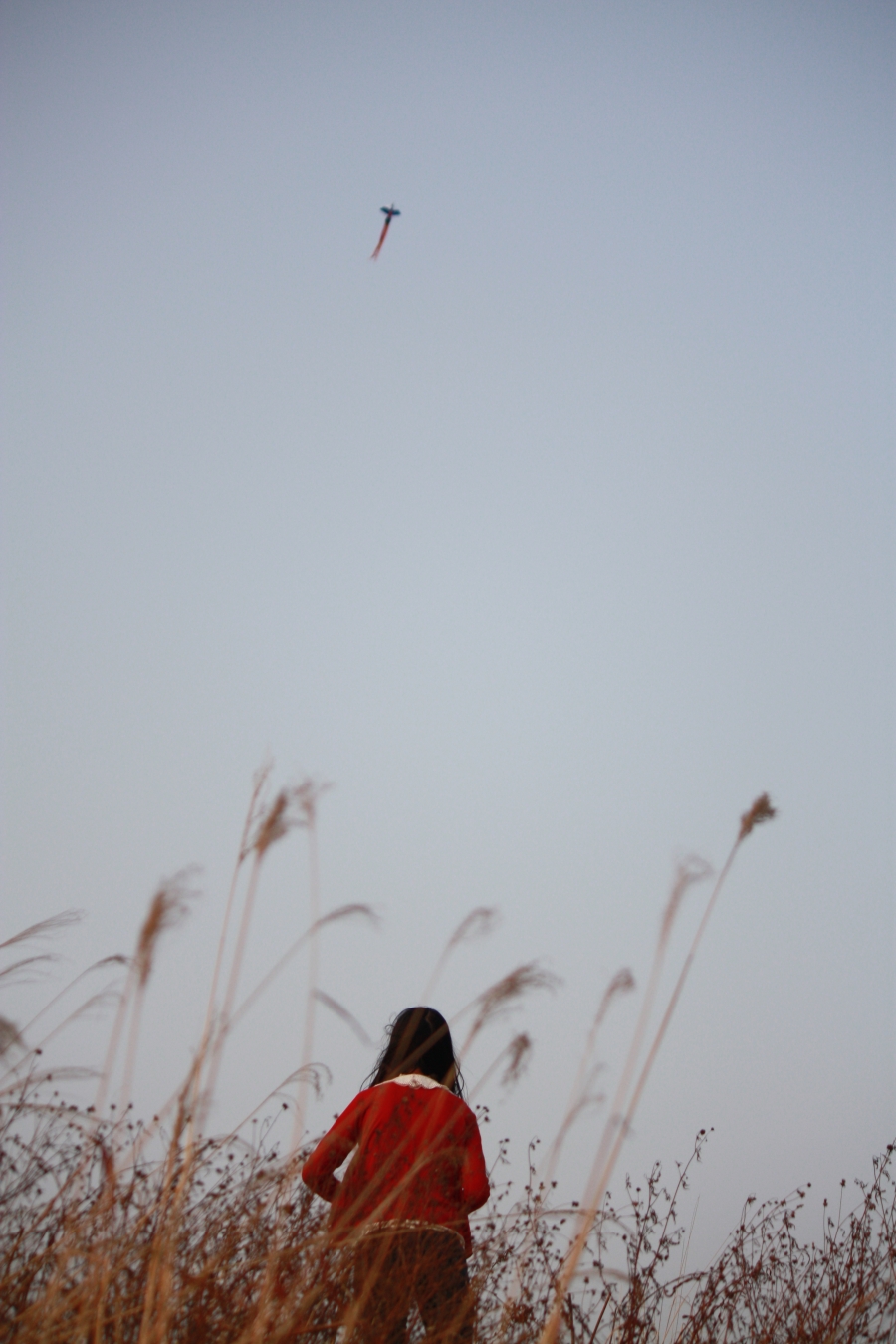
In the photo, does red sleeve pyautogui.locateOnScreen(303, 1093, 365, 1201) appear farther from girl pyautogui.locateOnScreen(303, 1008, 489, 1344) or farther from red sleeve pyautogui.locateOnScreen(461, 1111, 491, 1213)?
red sleeve pyautogui.locateOnScreen(461, 1111, 491, 1213)

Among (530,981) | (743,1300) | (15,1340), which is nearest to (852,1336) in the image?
(743,1300)

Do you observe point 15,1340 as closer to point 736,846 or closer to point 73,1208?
point 73,1208

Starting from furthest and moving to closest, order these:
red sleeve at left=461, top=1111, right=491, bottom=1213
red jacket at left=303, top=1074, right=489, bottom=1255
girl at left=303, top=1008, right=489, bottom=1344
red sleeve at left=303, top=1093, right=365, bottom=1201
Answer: red sleeve at left=303, top=1093, right=365, bottom=1201 < red sleeve at left=461, top=1111, right=491, bottom=1213 < red jacket at left=303, top=1074, right=489, bottom=1255 < girl at left=303, top=1008, right=489, bottom=1344

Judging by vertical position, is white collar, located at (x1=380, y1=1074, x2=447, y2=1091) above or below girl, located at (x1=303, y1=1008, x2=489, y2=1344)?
above

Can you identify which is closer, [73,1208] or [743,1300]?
[73,1208]

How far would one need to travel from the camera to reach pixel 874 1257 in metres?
2.98

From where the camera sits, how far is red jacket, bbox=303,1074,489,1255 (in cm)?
239

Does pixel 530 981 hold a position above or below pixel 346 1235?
above

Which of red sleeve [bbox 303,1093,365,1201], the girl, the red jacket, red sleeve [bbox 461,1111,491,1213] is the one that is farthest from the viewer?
red sleeve [bbox 303,1093,365,1201]

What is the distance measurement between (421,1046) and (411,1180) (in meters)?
0.81

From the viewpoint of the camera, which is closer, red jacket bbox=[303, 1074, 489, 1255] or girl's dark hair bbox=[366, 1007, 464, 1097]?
red jacket bbox=[303, 1074, 489, 1255]

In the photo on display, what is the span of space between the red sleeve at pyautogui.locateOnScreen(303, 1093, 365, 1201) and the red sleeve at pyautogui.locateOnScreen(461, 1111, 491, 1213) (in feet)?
1.05

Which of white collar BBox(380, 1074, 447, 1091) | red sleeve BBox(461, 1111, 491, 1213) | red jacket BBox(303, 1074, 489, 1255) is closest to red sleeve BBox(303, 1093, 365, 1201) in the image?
red jacket BBox(303, 1074, 489, 1255)

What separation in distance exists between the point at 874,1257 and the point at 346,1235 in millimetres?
1904
